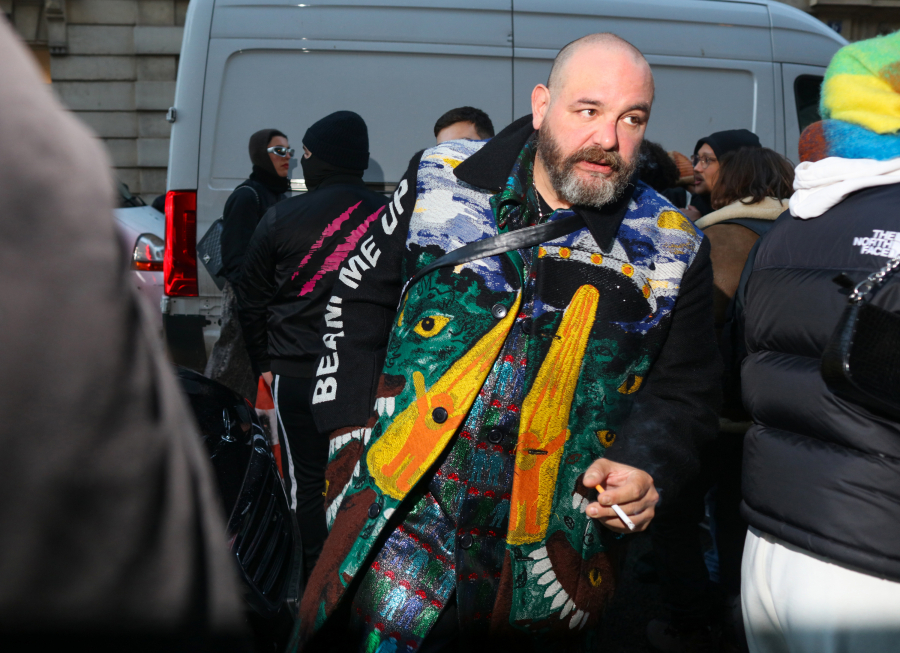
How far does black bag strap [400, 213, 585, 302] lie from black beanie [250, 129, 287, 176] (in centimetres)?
321

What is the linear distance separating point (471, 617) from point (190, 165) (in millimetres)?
4247

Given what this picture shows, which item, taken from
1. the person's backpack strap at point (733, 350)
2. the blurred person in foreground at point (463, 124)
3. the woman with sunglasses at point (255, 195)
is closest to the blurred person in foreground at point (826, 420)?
the person's backpack strap at point (733, 350)

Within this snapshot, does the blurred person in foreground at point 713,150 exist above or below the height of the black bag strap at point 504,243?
above

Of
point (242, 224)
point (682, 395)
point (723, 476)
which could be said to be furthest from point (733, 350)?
point (242, 224)

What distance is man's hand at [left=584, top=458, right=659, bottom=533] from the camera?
1678mm

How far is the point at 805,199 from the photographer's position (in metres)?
1.81

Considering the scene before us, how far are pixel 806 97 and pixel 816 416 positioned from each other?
16.4ft

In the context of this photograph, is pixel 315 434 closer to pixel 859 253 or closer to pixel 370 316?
pixel 370 316

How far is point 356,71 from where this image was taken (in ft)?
17.3

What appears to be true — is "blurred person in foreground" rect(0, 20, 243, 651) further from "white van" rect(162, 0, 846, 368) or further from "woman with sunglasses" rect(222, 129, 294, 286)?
"white van" rect(162, 0, 846, 368)

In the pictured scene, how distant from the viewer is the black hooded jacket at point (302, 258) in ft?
11.2

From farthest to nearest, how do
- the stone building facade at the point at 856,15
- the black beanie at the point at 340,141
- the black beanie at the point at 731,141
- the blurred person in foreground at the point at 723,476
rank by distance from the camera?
the stone building facade at the point at 856,15
the black beanie at the point at 731,141
the black beanie at the point at 340,141
the blurred person in foreground at the point at 723,476

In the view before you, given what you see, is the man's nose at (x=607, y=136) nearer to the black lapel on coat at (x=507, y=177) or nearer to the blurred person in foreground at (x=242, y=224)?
the black lapel on coat at (x=507, y=177)

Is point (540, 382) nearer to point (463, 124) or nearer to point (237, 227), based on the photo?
point (463, 124)
